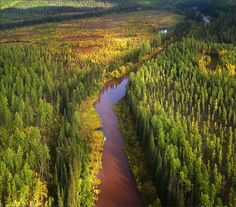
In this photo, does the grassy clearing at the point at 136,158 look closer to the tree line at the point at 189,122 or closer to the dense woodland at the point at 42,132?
the tree line at the point at 189,122

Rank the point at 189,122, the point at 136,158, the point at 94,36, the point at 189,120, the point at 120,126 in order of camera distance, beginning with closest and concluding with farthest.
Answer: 1. the point at 136,158
2. the point at 189,122
3. the point at 189,120
4. the point at 120,126
5. the point at 94,36

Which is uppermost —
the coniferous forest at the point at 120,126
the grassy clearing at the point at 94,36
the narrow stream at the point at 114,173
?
the grassy clearing at the point at 94,36

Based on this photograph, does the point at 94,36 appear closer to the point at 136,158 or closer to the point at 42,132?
the point at 42,132

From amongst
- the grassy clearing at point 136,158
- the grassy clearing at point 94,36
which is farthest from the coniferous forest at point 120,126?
the grassy clearing at point 94,36

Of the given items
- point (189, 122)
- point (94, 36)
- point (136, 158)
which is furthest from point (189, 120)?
point (94, 36)

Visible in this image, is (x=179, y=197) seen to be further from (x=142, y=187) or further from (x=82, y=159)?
(x=82, y=159)

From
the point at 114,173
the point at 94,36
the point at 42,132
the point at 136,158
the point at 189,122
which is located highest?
the point at 94,36
